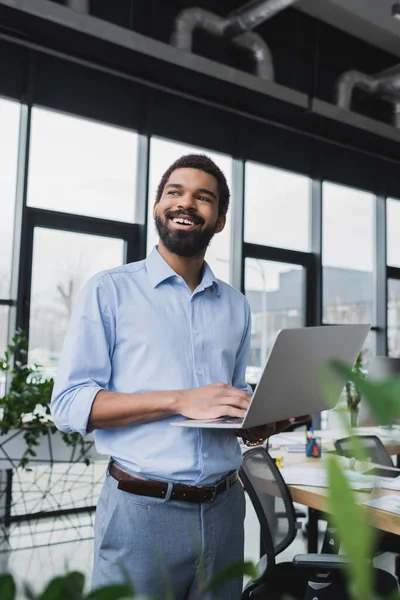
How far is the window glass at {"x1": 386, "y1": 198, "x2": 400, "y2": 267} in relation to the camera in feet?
23.3

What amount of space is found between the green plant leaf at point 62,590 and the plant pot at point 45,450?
3.49 meters

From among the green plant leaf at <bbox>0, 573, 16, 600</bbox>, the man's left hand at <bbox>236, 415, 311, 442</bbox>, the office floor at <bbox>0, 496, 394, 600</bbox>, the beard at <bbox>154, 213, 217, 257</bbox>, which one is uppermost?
the beard at <bbox>154, 213, 217, 257</bbox>

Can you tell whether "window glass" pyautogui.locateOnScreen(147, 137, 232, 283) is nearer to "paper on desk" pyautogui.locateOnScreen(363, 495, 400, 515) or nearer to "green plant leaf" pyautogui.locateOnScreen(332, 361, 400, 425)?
"paper on desk" pyautogui.locateOnScreen(363, 495, 400, 515)

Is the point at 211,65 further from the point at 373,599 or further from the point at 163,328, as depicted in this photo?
the point at 373,599

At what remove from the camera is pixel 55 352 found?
464 centimetres

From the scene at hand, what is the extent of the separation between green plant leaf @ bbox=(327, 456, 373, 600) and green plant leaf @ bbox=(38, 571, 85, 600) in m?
0.15

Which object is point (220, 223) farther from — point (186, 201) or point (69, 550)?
point (69, 550)

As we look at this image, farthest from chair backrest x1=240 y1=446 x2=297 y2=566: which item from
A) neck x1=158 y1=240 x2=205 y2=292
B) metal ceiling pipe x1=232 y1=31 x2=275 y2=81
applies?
metal ceiling pipe x1=232 y1=31 x2=275 y2=81

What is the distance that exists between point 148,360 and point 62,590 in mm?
1222

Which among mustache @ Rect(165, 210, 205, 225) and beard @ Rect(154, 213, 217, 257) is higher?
mustache @ Rect(165, 210, 205, 225)

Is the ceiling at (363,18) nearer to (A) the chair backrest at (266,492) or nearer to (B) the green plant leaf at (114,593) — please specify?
(A) the chair backrest at (266,492)

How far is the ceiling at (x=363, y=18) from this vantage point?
17.9ft

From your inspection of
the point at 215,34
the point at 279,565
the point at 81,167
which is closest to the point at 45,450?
the point at 279,565

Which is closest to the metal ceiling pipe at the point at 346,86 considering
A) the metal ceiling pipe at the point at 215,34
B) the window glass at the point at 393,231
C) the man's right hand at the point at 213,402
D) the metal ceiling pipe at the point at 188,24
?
the metal ceiling pipe at the point at 215,34
